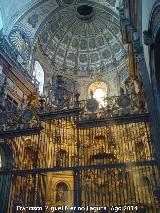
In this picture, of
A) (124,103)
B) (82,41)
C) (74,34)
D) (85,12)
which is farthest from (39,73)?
(124,103)

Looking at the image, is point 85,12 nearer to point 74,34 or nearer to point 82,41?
point 74,34

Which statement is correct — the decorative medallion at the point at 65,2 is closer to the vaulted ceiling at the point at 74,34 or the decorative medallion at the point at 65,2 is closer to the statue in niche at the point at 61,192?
the vaulted ceiling at the point at 74,34

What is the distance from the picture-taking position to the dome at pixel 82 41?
77.6 feet

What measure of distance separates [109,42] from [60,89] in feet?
52.2

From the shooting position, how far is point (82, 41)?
25484 millimetres

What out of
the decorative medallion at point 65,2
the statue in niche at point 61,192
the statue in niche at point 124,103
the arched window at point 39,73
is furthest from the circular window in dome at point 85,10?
the statue in niche at point 124,103

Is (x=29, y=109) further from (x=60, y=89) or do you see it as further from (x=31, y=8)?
(x=31, y=8)

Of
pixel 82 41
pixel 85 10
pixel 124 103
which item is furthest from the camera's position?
pixel 82 41

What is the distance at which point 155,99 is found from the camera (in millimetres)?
7676

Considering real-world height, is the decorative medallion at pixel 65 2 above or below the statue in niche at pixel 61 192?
above

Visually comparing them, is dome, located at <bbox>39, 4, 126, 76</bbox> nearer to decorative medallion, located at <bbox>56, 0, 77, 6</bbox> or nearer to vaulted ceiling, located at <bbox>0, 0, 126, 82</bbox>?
vaulted ceiling, located at <bbox>0, 0, 126, 82</bbox>

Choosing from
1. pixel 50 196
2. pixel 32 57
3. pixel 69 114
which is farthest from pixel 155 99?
pixel 32 57

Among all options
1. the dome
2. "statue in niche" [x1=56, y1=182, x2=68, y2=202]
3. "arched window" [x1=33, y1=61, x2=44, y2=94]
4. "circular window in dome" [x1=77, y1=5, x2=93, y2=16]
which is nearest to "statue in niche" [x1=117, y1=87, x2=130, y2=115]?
"statue in niche" [x1=56, y1=182, x2=68, y2=202]

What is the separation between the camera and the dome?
23.7 metres
